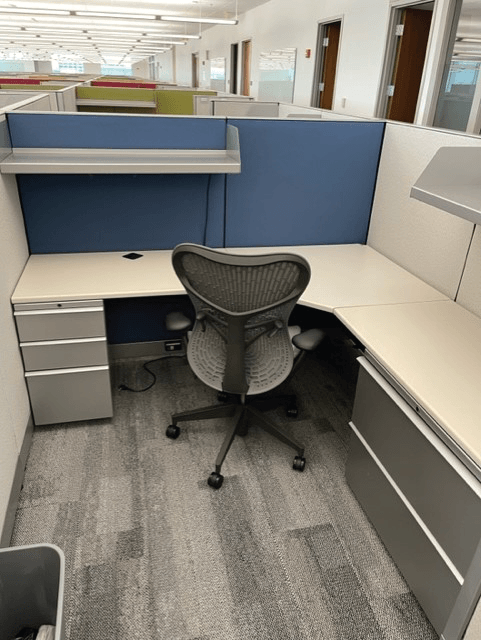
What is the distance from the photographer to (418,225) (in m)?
2.15

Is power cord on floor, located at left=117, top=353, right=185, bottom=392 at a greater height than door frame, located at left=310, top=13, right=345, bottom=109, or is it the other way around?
door frame, located at left=310, top=13, right=345, bottom=109

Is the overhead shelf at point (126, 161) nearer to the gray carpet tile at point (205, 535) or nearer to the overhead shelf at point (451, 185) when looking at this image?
the overhead shelf at point (451, 185)

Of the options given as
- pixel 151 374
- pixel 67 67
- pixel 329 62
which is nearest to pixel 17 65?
pixel 67 67

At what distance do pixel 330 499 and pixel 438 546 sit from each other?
22.6 inches

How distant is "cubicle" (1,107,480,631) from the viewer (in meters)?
2.16

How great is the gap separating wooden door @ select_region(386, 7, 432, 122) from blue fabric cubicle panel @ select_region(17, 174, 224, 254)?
12.5 feet

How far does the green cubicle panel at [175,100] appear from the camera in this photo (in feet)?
15.9

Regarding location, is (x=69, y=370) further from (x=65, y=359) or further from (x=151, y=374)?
(x=151, y=374)

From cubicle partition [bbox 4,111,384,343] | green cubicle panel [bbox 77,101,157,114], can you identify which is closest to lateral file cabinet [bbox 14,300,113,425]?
cubicle partition [bbox 4,111,384,343]

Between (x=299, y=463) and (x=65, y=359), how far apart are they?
3.51ft

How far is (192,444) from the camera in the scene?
210cm

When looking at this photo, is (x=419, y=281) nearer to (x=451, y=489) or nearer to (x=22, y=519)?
(x=451, y=489)

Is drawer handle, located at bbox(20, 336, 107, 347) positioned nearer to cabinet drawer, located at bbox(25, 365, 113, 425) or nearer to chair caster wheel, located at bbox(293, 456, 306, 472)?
cabinet drawer, located at bbox(25, 365, 113, 425)

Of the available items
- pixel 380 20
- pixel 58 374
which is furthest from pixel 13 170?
pixel 380 20
